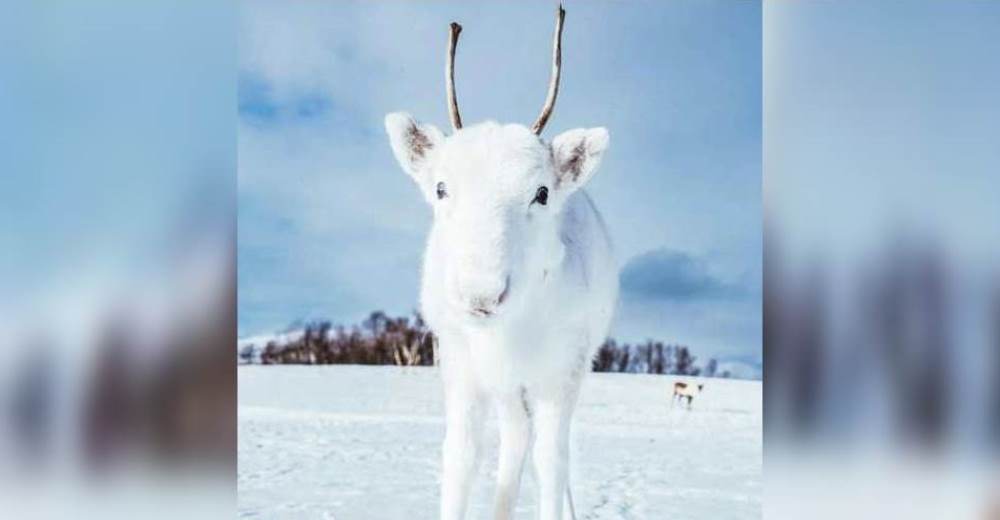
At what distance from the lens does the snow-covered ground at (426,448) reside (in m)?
2.02

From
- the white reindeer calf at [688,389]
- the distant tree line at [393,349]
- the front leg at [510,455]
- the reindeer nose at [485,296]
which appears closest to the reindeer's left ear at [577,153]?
the reindeer nose at [485,296]

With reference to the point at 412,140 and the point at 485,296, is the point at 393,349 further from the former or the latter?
the point at 485,296

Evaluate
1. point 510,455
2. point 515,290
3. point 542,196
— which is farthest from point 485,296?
point 510,455

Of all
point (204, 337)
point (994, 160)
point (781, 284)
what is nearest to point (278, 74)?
point (204, 337)

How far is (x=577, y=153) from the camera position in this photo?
5.25 ft

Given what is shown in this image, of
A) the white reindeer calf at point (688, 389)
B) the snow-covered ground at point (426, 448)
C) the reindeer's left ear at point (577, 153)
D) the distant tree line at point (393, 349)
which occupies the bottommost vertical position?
the snow-covered ground at point (426, 448)

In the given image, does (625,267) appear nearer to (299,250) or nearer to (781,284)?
(781,284)

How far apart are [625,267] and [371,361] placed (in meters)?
0.62

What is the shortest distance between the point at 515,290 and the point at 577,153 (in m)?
0.33

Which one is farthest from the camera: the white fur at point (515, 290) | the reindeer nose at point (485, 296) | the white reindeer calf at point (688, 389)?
the white reindeer calf at point (688, 389)

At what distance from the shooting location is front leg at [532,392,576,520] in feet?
5.52

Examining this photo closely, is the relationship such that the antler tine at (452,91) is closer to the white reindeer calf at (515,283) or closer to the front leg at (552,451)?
the white reindeer calf at (515,283)

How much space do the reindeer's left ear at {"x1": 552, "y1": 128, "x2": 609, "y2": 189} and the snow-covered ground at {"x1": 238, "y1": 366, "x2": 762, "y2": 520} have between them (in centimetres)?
70

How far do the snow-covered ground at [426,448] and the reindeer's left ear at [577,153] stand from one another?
70 cm
